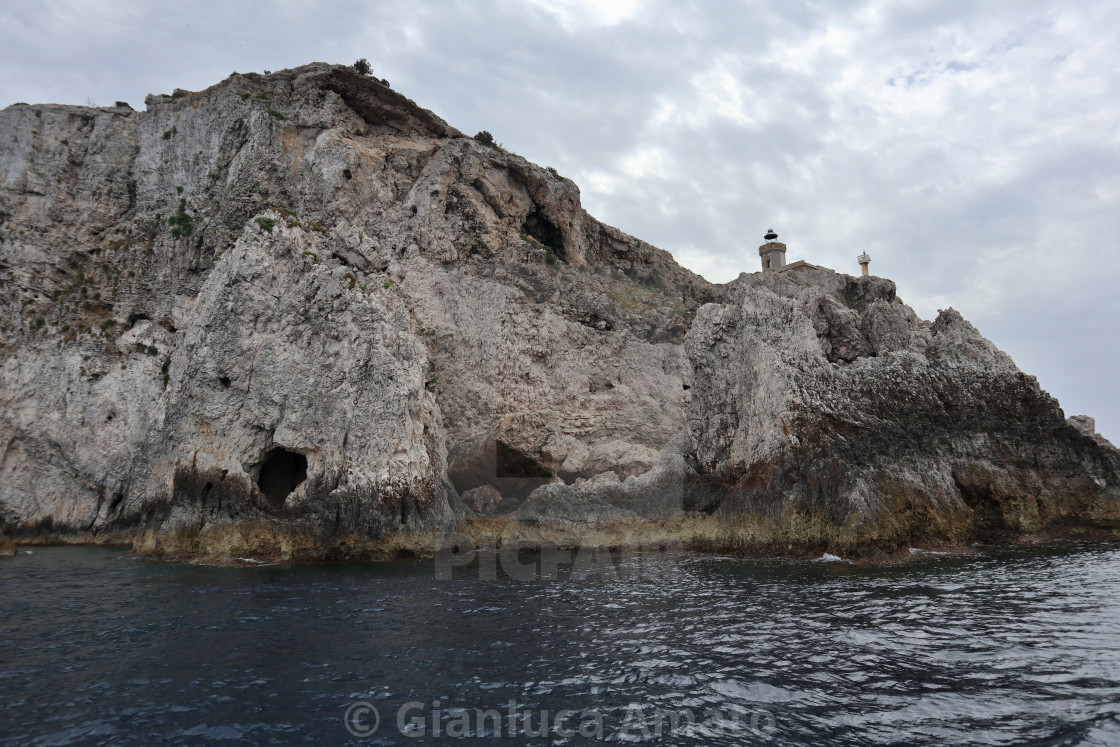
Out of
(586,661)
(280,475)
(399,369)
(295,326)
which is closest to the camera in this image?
(586,661)

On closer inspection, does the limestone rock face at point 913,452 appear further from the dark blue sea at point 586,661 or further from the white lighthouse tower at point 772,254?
the white lighthouse tower at point 772,254

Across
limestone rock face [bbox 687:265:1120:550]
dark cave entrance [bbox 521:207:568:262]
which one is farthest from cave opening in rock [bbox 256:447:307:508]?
dark cave entrance [bbox 521:207:568:262]

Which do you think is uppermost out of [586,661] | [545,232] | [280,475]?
[545,232]

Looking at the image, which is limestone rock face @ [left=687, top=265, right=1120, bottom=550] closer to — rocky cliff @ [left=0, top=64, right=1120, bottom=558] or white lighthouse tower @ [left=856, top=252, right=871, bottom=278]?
rocky cliff @ [left=0, top=64, right=1120, bottom=558]

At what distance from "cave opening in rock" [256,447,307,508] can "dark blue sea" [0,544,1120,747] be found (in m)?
8.67

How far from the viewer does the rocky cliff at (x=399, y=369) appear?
67.9 ft

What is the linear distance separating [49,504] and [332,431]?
62.7 feet

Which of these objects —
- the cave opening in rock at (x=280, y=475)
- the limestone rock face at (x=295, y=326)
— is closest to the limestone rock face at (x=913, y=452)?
the limestone rock face at (x=295, y=326)

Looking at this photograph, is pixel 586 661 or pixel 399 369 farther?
Result: pixel 399 369

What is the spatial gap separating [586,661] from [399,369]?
679 inches

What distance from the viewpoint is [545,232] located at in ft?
138

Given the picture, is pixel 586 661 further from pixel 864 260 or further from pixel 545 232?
pixel 864 260

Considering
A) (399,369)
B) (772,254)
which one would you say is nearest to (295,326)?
(399,369)

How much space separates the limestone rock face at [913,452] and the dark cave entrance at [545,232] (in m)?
21.9
